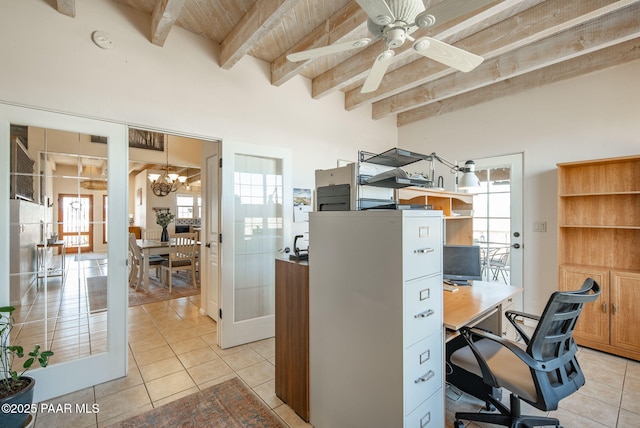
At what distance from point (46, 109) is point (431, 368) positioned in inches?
124

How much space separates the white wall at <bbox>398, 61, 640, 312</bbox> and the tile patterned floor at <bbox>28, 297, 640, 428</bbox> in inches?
45.3

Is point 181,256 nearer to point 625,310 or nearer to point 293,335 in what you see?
point 293,335

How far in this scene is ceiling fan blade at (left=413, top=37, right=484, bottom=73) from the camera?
1680 mm

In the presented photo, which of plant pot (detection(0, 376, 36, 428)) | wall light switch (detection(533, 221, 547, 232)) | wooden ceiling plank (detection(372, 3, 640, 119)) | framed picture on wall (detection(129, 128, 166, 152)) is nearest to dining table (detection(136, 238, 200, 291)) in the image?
framed picture on wall (detection(129, 128, 166, 152))

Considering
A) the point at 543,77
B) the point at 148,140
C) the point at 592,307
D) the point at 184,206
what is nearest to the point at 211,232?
the point at 148,140

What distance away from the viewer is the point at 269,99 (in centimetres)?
342

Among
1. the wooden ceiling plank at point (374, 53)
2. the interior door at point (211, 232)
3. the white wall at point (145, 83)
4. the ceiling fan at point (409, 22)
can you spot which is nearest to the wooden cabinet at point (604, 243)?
the wooden ceiling plank at point (374, 53)

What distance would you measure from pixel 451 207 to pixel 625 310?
5.91 ft

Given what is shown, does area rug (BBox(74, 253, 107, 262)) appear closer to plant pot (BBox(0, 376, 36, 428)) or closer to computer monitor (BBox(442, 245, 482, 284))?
plant pot (BBox(0, 376, 36, 428))

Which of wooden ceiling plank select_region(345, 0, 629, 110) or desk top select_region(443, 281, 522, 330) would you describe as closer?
desk top select_region(443, 281, 522, 330)

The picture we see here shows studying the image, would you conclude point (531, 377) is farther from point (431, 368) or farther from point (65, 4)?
point (65, 4)

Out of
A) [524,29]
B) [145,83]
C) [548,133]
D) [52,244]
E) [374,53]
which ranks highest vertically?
[374,53]

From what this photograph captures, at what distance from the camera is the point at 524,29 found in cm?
236

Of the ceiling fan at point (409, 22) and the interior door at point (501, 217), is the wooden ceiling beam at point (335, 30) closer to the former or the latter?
the ceiling fan at point (409, 22)
